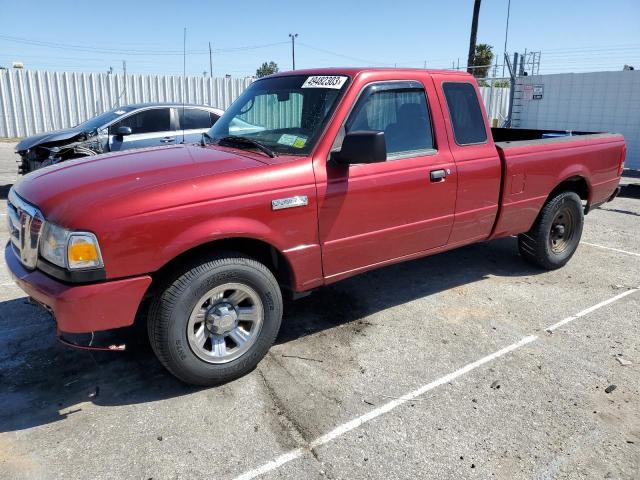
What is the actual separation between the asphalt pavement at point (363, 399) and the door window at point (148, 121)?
4.63 metres

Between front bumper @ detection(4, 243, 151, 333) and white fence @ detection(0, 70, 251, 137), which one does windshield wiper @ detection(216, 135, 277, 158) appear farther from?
white fence @ detection(0, 70, 251, 137)

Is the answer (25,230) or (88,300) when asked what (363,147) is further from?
(25,230)

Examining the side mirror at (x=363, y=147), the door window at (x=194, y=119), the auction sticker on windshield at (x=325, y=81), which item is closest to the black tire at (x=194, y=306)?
the side mirror at (x=363, y=147)

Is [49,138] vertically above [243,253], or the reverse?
[49,138]

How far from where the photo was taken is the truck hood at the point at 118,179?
9.20 ft

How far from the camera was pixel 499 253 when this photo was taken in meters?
6.24

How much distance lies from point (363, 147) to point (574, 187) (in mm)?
3482

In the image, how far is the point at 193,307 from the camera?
306 centimetres

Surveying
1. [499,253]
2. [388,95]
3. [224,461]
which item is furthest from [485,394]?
[499,253]

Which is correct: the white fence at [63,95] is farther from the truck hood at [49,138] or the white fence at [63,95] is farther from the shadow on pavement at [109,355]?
the shadow on pavement at [109,355]

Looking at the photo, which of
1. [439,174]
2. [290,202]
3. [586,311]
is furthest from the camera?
[586,311]

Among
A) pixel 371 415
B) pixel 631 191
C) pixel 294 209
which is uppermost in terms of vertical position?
pixel 294 209

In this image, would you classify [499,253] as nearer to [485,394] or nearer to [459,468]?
[485,394]

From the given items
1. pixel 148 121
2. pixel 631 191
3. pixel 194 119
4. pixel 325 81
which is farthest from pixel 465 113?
pixel 631 191
